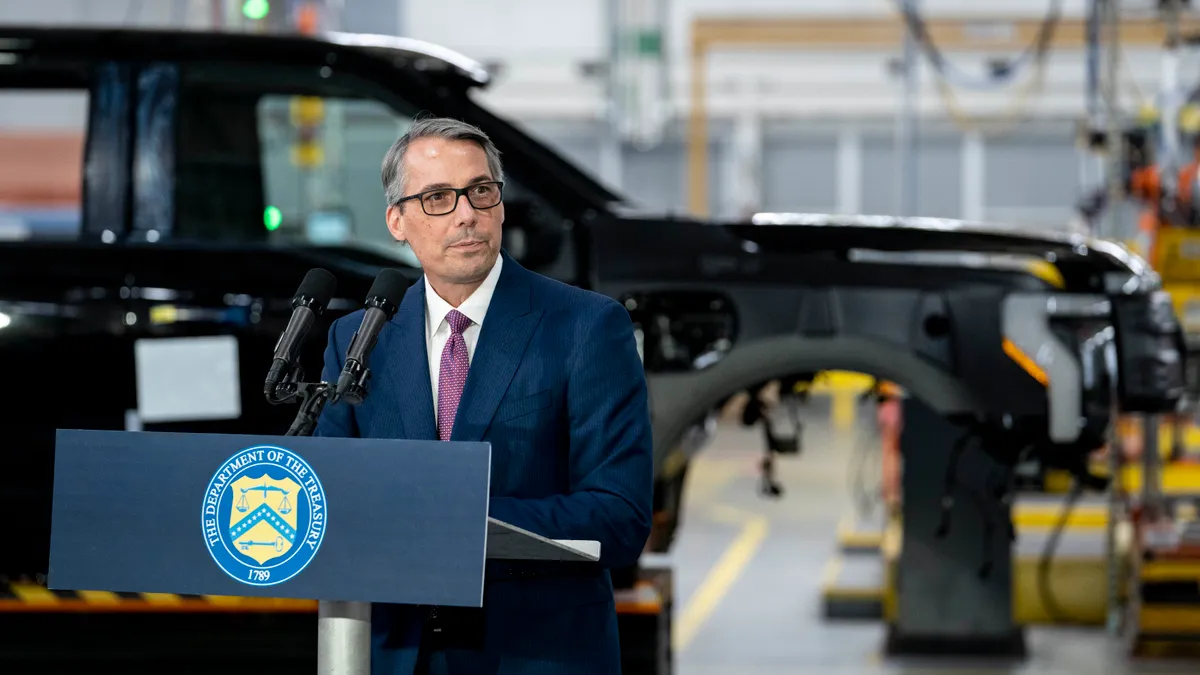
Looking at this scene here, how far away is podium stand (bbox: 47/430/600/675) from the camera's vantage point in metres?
1.80

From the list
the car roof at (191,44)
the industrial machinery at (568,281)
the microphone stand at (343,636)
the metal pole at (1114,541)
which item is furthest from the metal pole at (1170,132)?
the microphone stand at (343,636)

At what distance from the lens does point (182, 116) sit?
442 cm

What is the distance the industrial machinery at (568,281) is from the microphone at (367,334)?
207cm

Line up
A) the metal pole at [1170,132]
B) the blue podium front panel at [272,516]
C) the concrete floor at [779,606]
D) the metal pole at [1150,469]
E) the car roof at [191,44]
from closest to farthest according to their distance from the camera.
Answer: the blue podium front panel at [272,516]
the car roof at [191,44]
the concrete floor at [779,606]
the metal pole at [1150,469]
the metal pole at [1170,132]

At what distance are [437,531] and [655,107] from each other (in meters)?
13.8

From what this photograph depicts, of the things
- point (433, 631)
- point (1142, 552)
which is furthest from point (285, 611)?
point (1142, 552)

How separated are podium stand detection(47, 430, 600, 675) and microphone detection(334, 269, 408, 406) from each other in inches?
6.4

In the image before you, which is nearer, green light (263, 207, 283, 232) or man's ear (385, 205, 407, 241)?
man's ear (385, 205, 407, 241)

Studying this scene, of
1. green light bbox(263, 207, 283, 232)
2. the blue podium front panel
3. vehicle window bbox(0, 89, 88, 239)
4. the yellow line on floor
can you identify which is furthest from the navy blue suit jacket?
vehicle window bbox(0, 89, 88, 239)

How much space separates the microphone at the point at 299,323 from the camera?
2.03 metres

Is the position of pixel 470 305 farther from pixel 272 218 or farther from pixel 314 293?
pixel 272 218

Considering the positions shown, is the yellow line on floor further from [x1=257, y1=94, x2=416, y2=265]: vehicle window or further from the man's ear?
the man's ear

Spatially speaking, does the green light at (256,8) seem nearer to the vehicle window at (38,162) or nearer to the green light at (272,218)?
the green light at (272,218)

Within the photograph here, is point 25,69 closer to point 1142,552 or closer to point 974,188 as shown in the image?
point 1142,552
